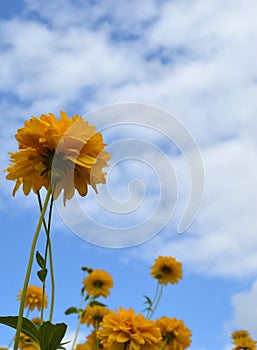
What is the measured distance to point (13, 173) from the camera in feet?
3.87

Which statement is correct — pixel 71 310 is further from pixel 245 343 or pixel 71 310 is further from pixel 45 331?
pixel 45 331

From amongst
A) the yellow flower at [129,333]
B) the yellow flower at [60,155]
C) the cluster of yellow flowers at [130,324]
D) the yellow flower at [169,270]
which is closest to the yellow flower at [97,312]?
the cluster of yellow flowers at [130,324]

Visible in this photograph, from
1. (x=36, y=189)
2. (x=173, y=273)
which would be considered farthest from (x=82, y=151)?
(x=173, y=273)

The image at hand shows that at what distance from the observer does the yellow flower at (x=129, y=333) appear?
1879mm

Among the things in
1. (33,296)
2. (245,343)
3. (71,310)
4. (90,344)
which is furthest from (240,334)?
(33,296)

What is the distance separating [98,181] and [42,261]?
260mm

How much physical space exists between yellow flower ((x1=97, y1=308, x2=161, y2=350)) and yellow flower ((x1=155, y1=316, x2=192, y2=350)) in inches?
36.2

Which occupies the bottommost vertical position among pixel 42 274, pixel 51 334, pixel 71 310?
pixel 51 334

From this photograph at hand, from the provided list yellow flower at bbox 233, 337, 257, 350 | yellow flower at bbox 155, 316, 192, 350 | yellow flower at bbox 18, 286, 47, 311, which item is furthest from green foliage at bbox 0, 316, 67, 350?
yellow flower at bbox 18, 286, 47, 311

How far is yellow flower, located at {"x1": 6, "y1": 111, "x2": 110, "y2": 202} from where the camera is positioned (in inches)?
44.4

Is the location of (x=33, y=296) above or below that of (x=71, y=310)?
above

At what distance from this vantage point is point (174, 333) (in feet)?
9.35

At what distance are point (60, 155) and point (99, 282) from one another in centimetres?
302

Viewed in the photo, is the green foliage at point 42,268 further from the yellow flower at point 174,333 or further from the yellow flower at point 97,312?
the yellow flower at point 97,312
